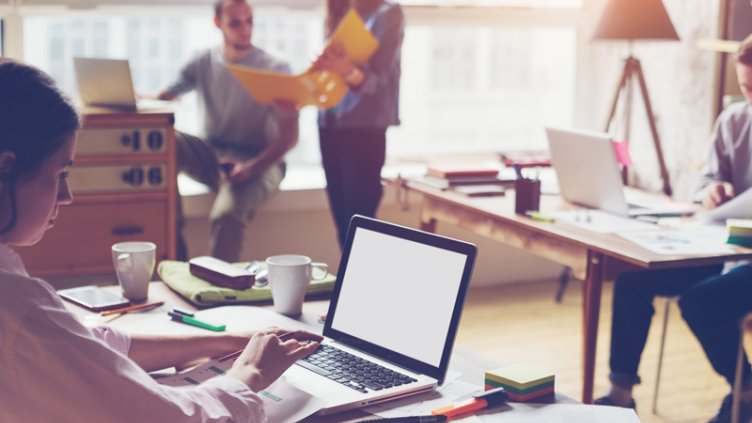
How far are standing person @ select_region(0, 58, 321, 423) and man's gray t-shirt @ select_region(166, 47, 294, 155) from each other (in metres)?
2.77

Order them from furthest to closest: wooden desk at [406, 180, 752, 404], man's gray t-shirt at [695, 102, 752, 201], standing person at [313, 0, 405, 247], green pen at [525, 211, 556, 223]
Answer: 1. standing person at [313, 0, 405, 247]
2. man's gray t-shirt at [695, 102, 752, 201]
3. green pen at [525, 211, 556, 223]
4. wooden desk at [406, 180, 752, 404]

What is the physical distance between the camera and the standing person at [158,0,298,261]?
3.82m

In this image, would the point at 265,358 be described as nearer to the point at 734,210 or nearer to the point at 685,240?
the point at 685,240

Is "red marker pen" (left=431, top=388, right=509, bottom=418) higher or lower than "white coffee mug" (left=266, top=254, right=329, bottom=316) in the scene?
lower

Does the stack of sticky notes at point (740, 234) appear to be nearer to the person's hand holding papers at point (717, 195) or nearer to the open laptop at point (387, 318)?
the person's hand holding papers at point (717, 195)

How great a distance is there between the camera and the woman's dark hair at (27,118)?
108cm

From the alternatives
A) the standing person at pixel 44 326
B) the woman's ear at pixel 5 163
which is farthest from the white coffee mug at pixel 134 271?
the woman's ear at pixel 5 163

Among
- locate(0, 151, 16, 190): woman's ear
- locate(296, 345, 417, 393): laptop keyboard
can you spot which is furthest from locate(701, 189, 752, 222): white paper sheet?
locate(0, 151, 16, 190): woman's ear

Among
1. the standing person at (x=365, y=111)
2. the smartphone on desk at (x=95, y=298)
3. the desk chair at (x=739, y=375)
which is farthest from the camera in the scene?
the standing person at (x=365, y=111)

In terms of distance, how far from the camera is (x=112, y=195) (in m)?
3.43

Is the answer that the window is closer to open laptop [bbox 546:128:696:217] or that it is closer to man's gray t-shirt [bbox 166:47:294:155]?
man's gray t-shirt [bbox 166:47:294:155]

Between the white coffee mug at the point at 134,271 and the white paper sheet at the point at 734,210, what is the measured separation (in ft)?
5.44

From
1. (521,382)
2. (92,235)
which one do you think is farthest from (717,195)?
(92,235)

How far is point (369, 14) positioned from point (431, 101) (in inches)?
42.7
